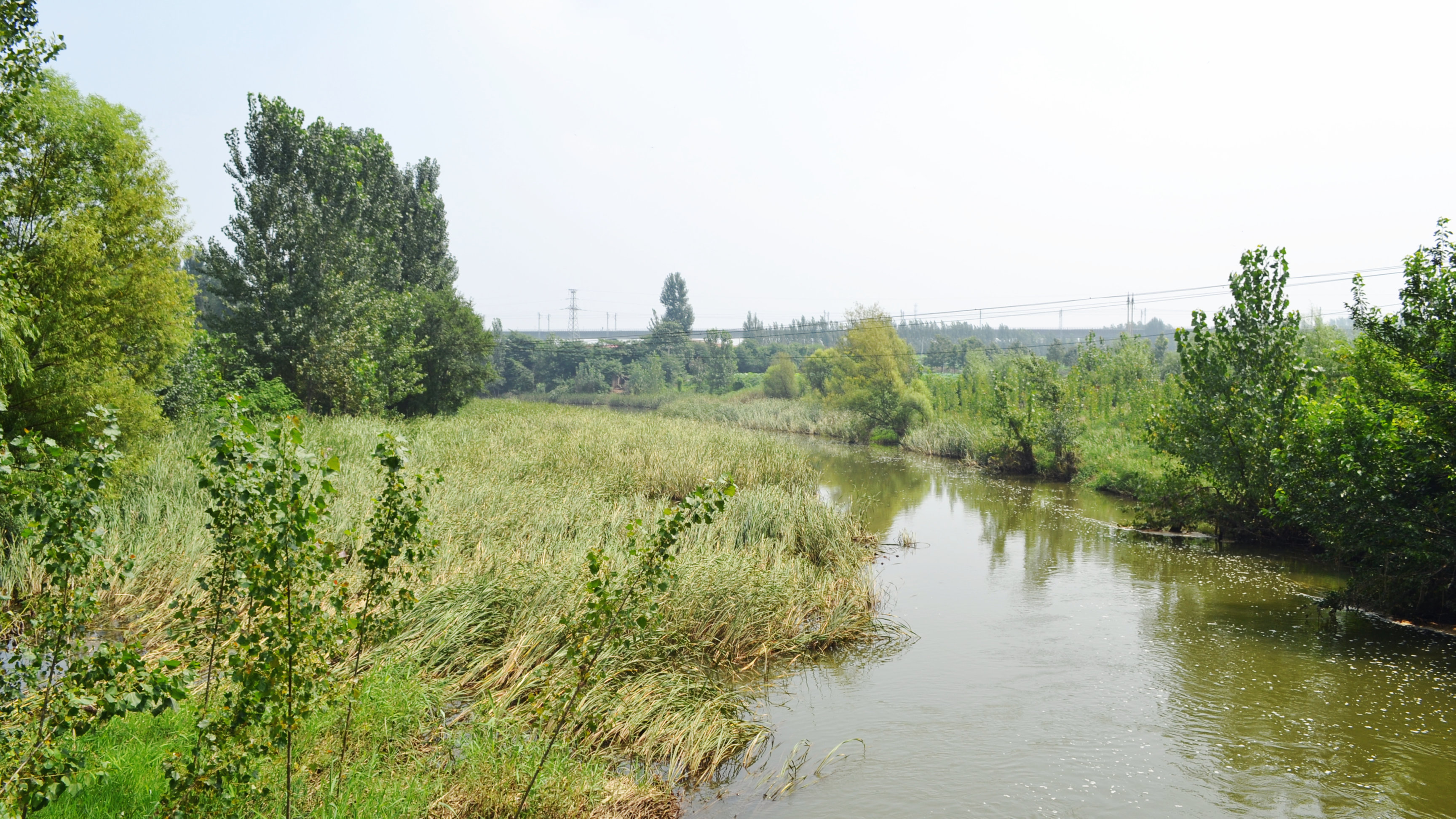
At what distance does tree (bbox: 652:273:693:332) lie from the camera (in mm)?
91750

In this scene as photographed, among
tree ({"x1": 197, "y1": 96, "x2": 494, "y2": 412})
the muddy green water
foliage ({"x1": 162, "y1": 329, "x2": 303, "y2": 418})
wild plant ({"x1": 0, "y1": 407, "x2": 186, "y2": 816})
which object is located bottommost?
the muddy green water

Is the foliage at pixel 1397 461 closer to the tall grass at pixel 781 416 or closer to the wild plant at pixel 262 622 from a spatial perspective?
the wild plant at pixel 262 622

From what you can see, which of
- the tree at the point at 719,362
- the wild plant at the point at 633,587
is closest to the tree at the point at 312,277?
the wild plant at the point at 633,587

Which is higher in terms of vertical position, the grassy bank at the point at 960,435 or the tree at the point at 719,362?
the tree at the point at 719,362

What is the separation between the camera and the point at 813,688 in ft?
25.2

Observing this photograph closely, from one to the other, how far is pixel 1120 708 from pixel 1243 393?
8479mm

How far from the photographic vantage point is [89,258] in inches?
377

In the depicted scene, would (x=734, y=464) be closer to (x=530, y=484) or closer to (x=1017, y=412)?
(x=530, y=484)

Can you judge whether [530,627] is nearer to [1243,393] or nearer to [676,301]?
[1243,393]

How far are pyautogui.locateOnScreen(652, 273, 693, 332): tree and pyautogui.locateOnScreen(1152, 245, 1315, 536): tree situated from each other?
7834cm

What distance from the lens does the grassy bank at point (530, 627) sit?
4.66 meters

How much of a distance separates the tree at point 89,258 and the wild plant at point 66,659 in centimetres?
672

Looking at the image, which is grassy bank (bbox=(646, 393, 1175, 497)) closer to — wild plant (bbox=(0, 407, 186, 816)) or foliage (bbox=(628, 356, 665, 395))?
foliage (bbox=(628, 356, 665, 395))

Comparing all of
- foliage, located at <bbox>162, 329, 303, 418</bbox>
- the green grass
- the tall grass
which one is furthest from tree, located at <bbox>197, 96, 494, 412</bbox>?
the green grass
